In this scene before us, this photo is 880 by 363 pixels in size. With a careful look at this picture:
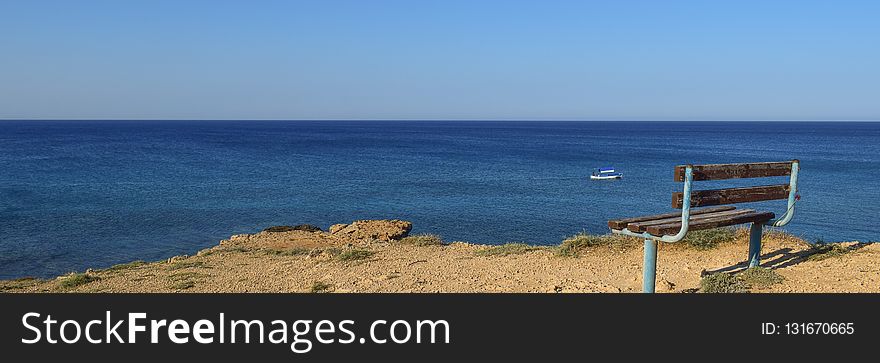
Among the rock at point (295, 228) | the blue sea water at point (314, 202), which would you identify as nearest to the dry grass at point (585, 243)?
the blue sea water at point (314, 202)

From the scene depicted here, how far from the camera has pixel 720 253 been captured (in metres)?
10.0

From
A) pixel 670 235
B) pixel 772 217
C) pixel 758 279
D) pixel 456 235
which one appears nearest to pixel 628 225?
pixel 670 235

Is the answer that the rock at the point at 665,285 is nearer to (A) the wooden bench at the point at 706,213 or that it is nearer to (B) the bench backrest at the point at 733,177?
(A) the wooden bench at the point at 706,213

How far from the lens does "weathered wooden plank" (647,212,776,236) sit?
23.5 feet

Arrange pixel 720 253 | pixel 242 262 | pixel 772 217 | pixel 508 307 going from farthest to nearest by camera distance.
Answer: pixel 242 262, pixel 720 253, pixel 772 217, pixel 508 307

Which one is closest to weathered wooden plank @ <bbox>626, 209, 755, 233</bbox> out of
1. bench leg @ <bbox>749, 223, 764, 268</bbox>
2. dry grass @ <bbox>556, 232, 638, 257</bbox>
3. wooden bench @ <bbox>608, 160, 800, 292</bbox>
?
wooden bench @ <bbox>608, 160, 800, 292</bbox>

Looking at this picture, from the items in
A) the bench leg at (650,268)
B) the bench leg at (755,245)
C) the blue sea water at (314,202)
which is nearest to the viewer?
the bench leg at (650,268)

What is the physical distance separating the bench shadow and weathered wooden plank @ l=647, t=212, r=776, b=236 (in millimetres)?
755

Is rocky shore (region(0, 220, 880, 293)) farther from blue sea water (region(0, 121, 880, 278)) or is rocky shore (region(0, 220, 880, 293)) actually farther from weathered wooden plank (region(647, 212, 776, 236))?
blue sea water (region(0, 121, 880, 278))

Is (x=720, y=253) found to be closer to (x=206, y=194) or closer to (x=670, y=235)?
(x=670, y=235)

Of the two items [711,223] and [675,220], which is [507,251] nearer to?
[675,220]

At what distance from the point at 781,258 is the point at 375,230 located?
15.2m

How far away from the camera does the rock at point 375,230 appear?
70.9 ft

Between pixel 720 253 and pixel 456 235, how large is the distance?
1441 centimetres
